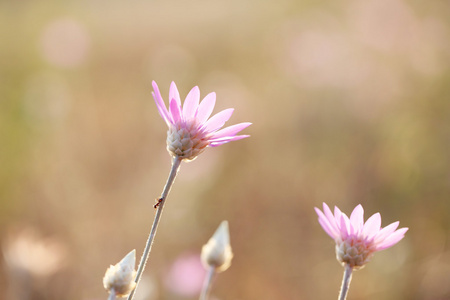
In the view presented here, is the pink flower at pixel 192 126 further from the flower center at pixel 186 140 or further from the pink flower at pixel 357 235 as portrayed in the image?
the pink flower at pixel 357 235

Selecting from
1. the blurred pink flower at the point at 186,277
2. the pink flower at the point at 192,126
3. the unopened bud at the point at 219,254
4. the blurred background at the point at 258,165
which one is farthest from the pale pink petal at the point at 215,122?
the blurred pink flower at the point at 186,277

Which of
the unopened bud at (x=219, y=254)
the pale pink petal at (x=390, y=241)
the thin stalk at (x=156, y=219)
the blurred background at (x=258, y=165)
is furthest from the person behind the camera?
the blurred background at (x=258, y=165)

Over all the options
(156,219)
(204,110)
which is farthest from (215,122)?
(156,219)

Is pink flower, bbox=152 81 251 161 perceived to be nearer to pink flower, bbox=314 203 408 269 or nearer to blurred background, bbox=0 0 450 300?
pink flower, bbox=314 203 408 269

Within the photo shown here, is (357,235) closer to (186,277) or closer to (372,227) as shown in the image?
(372,227)

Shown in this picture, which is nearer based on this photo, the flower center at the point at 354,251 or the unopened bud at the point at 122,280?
the unopened bud at the point at 122,280

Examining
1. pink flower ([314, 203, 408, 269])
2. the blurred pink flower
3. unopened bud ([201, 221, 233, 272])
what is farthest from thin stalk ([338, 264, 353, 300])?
the blurred pink flower

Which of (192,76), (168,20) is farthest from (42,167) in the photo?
(168,20)
